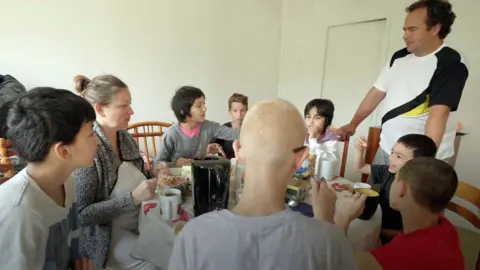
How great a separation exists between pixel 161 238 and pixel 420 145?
45.5 inches

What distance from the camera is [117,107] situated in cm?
130

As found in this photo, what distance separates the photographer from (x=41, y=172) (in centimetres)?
86

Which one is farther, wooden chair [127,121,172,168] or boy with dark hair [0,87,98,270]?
wooden chair [127,121,172,168]

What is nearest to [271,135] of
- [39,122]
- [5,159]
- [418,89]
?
[39,122]

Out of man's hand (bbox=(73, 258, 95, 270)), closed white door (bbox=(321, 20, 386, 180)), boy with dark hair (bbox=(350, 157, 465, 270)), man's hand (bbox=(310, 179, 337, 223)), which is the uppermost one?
closed white door (bbox=(321, 20, 386, 180))

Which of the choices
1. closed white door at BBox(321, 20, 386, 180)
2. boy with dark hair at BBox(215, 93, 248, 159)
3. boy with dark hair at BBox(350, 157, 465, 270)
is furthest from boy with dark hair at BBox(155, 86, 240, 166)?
closed white door at BBox(321, 20, 386, 180)

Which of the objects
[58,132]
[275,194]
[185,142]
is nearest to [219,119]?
[185,142]

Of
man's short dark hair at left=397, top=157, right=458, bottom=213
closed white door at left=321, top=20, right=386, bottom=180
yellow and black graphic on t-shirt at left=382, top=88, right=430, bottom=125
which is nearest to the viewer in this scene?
man's short dark hair at left=397, top=157, right=458, bottom=213

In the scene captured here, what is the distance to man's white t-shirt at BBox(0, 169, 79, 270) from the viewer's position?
719 millimetres

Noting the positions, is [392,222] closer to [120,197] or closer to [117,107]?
[120,197]

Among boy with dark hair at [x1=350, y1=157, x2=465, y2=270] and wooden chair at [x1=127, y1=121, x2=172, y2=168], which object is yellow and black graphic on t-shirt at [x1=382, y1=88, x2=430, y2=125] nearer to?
boy with dark hair at [x1=350, y1=157, x2=465, y2=270]

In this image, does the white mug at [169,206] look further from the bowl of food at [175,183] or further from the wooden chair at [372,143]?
the wooden chair at [372,143]

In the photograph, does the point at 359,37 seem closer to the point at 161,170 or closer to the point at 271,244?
the point at 161,170

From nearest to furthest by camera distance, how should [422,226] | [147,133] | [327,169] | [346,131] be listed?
[422,226] < [327,169] < [346,131] < [147,133]
